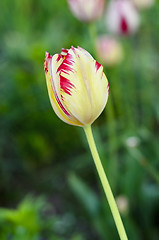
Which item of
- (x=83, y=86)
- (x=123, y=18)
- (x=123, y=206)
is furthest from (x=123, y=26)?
(x=83, y=86)

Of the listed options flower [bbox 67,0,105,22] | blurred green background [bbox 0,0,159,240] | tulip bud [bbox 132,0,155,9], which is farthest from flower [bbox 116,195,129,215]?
tulip bud [bbox 132,0,155,9]

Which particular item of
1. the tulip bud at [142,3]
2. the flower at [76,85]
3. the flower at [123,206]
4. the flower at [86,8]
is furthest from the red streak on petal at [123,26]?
the flower at [76,85]

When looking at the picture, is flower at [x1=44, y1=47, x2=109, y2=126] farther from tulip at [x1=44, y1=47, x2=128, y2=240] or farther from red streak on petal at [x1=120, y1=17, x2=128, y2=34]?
red streak on petal at [x1=120, y1=17, x2=128, y2=34]

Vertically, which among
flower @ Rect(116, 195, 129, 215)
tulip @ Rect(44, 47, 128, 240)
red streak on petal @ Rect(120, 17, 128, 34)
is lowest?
flower @ Rect(116, 195, 129, 215)

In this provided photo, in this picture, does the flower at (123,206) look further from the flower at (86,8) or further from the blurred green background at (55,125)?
the flower at (86,8)

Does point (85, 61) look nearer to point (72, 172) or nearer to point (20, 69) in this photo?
point (72, 172)

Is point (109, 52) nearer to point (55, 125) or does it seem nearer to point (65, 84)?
point (55, 125)
